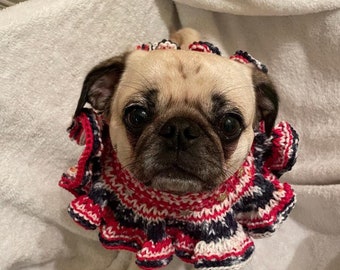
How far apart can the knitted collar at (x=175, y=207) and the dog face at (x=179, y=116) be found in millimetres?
62

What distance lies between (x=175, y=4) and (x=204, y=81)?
62 centimetres

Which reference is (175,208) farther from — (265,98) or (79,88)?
(79,88)

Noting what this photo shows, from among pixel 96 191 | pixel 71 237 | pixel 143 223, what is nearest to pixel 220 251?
pixel 143 223

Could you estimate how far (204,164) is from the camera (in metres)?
0.89

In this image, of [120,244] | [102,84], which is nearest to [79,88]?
[102,84]

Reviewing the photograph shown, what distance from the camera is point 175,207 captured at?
1016mm

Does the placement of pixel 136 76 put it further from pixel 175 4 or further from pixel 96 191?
pixel 175 4

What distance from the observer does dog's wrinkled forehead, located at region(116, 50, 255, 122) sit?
3.05ft

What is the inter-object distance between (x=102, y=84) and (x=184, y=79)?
187 millimetres

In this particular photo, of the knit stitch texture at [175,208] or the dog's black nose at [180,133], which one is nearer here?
the dog's black nose at [180,133]

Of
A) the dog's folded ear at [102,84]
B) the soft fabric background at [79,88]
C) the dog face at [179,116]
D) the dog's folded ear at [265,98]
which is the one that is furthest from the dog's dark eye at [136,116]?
the soft fabric background at [79,88]

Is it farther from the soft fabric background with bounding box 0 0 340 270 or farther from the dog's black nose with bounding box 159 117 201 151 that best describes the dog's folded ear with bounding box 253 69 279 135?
the soft fabric background with bounding box 0 0 340 270

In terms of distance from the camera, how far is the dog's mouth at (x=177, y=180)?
89 cm

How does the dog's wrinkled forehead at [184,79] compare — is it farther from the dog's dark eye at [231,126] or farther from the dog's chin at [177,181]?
the dog's chin at [177,181]
